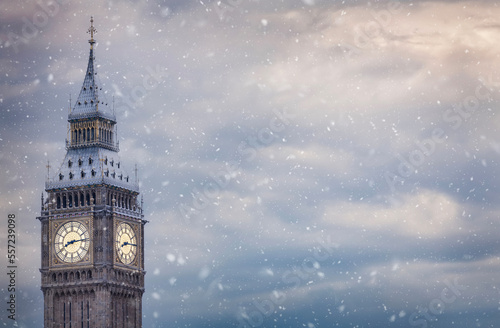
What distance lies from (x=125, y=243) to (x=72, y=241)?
7336 mm

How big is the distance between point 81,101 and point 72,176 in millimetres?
10795

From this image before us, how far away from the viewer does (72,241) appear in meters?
184

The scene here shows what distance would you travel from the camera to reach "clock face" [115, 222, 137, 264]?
18612 centimetres

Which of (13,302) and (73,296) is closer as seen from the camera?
(13,302)

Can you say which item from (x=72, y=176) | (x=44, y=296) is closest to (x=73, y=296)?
(x=44, y=296)

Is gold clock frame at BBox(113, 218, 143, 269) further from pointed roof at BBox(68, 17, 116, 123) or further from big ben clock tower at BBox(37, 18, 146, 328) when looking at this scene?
pointed roof at BBox(68, 17, 116, 123)

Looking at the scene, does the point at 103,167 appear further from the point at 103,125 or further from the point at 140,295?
the point at 140,295

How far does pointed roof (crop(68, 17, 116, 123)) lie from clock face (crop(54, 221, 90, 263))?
591 inches

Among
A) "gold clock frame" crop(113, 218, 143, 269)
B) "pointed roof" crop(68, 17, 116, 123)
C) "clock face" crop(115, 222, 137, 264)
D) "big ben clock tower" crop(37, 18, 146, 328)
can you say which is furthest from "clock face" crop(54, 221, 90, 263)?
"pointed roof" crop(68, 17, 116, 123)

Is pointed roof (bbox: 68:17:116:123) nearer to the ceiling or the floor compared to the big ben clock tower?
nearer to the ceiling

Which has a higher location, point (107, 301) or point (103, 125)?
point (103, 125)

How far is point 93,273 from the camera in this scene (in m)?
184

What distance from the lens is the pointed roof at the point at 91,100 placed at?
18875 cm

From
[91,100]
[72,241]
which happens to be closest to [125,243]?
[72,241]
